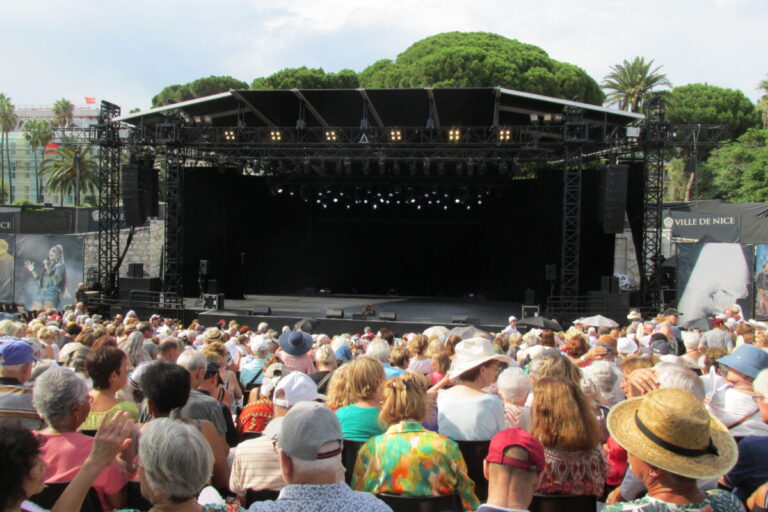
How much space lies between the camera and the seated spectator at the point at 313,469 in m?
2.12

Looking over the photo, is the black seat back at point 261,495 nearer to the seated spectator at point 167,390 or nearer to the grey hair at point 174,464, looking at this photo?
the seated spectator at point 167,390

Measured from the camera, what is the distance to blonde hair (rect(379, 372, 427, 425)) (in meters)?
3.17

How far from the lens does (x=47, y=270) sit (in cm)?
1917

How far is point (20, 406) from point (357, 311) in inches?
667

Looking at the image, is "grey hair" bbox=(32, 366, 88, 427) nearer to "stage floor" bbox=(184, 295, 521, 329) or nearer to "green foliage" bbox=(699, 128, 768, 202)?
"stage floor" bbox=(184, 295, 521, 329)

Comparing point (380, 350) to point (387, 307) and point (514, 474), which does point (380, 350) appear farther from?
point (387, 307)

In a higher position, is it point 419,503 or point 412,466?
point 412,466

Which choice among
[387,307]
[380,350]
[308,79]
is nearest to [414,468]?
[380,350]

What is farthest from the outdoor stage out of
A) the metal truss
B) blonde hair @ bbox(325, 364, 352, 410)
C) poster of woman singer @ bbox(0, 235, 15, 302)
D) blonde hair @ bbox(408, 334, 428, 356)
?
blonde hair @ bbox(325, 364, 352, 410)

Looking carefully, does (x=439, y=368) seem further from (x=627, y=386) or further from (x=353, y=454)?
(x=353, y=454)

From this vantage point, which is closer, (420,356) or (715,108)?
(420,356)

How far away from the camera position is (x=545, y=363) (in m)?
3.92

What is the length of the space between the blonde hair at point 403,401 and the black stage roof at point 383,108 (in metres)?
13.5

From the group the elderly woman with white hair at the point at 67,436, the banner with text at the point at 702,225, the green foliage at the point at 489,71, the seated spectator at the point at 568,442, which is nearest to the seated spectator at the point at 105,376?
the elderly woman with white hair at the point at 67,436
